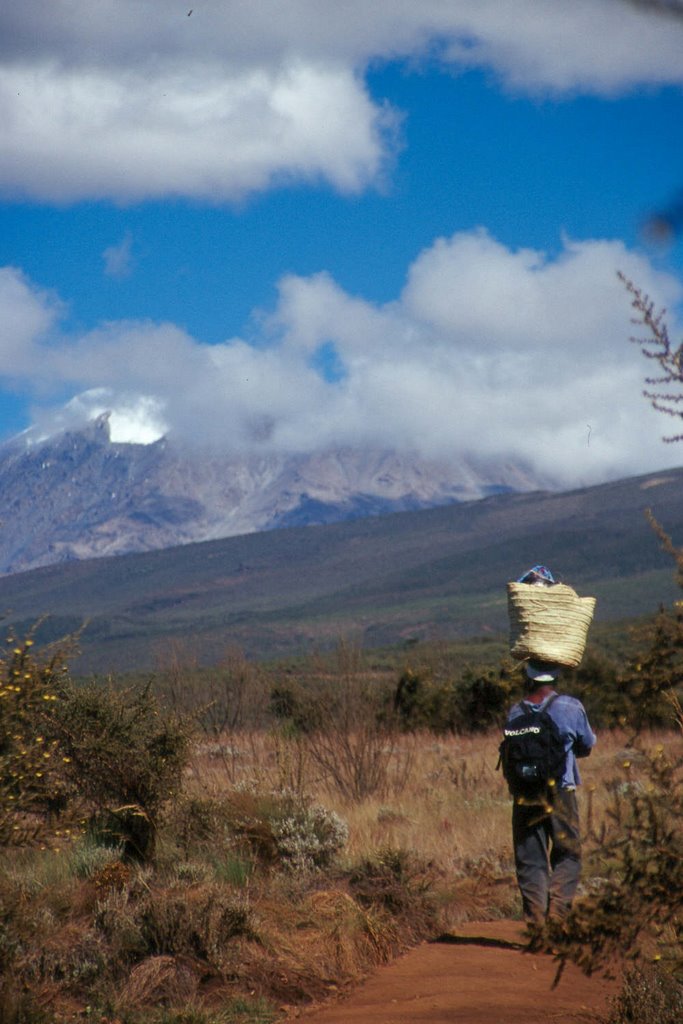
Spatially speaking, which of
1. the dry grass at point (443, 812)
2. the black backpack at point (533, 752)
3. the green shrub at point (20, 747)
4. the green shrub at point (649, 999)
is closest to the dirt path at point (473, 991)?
the green shrub at point (649, 999)

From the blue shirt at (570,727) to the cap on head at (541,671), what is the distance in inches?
4.5

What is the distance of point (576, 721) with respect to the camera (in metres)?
7.52

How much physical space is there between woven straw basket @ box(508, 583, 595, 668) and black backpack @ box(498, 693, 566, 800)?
0.92 ft

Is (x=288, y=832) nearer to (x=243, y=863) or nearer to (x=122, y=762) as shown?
(x=243, y=863)

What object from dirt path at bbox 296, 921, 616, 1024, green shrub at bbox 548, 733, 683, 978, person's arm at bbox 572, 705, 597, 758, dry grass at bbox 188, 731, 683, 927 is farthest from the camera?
dry grass at bbox 188, 731, 683, 927

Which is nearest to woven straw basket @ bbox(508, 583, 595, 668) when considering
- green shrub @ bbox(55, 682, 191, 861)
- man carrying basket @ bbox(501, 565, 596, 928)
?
man carrying basket @ bbox(501, 565, 596, 928)

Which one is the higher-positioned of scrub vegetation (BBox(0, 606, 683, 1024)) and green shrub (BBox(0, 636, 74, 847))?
green shrub (BBox(0, 636, 74, 847))

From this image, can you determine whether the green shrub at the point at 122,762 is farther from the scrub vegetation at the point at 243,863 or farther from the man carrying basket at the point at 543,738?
the man carrying basket at the point at 543,738

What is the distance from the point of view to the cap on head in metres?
7.70

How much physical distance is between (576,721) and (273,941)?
2.43 m

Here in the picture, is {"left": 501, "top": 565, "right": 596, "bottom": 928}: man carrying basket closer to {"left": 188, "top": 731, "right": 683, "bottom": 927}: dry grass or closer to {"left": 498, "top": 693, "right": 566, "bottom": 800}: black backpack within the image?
{"left": 498, "top": 693, "right": 566, "bottom": 800}: black backpack

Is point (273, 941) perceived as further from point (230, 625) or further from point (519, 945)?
point (230, 625)

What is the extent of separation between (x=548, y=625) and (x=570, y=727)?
2.10ft

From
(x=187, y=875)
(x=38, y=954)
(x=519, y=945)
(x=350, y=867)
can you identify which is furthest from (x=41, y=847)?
(x=519, y=945)
